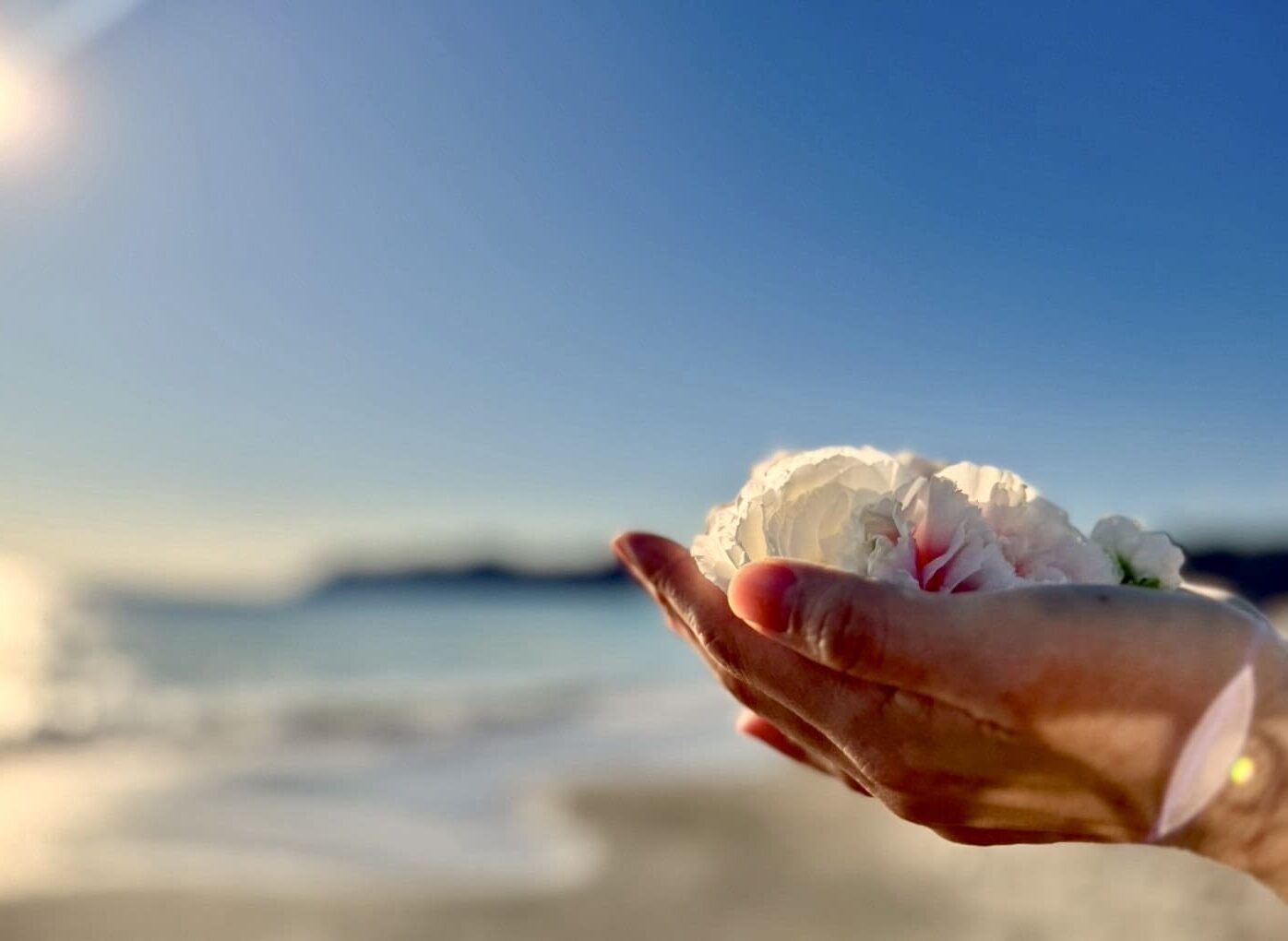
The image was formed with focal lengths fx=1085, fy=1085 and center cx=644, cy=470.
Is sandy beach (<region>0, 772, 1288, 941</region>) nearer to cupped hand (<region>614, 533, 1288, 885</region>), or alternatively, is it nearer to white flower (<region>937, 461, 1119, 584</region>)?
cupped hand (<region>614, 533, 1288, 885</region>)

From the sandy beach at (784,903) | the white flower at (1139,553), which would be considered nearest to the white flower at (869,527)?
the white flower at (1139,553)

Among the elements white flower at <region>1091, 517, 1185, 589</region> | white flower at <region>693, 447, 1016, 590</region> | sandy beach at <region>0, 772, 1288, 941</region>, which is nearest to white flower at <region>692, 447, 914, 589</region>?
white flower at <region>693, 447, 1016, 590</region>

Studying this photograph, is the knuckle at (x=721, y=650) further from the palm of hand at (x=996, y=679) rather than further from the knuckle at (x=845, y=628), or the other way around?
the knuckle at (x=845, y=628)

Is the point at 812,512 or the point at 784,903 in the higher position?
the point at 812,512

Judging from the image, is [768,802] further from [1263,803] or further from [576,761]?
[1263,803]

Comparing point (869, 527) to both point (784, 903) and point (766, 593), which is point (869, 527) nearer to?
point (766, 593)

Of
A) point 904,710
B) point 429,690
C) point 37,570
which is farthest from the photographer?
point 37,570

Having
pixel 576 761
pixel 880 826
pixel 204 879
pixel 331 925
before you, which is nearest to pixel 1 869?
pixel 204 879

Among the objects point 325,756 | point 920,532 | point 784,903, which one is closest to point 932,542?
point 920,532
